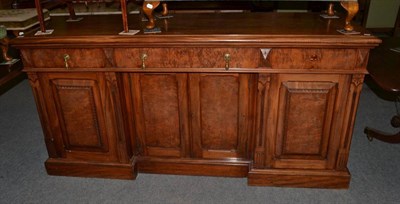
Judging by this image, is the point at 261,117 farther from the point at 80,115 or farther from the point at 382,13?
the point at 382,13

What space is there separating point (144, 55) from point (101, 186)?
94cm

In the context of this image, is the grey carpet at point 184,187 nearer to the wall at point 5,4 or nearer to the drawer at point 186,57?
the drawer at point 186,57

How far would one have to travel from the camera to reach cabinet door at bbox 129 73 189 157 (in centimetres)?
206

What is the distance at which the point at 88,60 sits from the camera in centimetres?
196

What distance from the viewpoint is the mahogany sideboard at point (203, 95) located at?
185 centimetres

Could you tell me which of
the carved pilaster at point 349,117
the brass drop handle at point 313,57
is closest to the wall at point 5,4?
the brass drop handle at point 313,57

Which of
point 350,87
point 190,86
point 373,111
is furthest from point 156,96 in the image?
point 373,111

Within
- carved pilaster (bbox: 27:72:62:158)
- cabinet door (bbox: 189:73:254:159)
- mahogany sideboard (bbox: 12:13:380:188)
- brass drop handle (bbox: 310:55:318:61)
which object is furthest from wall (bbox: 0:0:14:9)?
brass drop handle (bbox: 310:55:318:61)

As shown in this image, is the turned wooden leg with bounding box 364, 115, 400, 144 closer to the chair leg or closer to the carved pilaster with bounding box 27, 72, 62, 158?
the chair leg

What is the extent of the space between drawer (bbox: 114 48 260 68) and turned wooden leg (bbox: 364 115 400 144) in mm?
1388

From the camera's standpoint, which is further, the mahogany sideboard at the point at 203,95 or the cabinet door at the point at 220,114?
the cabinet door at the point at 220,114

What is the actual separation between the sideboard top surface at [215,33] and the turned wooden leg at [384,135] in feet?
3.35

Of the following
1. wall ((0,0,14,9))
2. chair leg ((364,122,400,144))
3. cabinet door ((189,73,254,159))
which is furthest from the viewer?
wall ((0,0,14,9))

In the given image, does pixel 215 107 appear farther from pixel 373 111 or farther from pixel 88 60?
pixel 373 111
